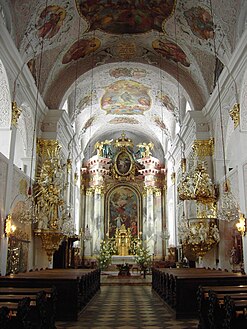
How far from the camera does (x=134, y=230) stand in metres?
27.4

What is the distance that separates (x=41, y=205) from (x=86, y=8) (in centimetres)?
753

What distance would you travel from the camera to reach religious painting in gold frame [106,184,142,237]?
2742 centimetres

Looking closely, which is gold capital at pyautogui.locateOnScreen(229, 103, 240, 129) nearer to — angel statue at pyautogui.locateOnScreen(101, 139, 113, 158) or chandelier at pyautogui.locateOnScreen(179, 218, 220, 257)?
chandelier at pyautogui.locateOnScreen(179, 218, 220, 257)

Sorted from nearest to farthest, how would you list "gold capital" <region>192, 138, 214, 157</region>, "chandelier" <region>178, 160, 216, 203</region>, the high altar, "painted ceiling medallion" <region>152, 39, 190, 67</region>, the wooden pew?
1. the wooden pew
2. "chandelier" <region>178, 160, 216, 203</region>
3. "painted ceiling medallion" <region>152, 39, 190, 67</region>
4. "gold capital" <region>192, 138, 214, 157</region>
5. the high altar

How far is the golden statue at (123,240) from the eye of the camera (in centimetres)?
2614

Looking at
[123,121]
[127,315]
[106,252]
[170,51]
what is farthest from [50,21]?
[106,252]

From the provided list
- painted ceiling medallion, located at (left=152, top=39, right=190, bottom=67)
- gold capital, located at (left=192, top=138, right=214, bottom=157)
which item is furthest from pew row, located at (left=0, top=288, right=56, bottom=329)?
painted ceiling medallion, located at (left=152, top=39, right=190, bottom=67)

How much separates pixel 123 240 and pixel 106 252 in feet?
7.26

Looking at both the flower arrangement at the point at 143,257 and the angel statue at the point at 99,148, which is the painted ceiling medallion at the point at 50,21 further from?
the angel statue at the point at 99,148

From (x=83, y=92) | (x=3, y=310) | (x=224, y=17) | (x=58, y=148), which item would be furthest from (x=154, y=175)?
(x=3, y=310)

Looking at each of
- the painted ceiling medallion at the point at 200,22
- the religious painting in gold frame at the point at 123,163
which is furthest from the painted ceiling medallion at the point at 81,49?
the religious painting in gold frame at the point at 123,163

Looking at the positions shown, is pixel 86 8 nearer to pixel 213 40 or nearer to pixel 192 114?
pixel 213 40

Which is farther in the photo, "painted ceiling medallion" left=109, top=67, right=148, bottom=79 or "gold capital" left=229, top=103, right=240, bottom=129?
"painted ceiling medallion" left=109, top=67, right=148, bottom=79

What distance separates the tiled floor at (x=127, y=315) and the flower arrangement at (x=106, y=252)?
12964 mm
